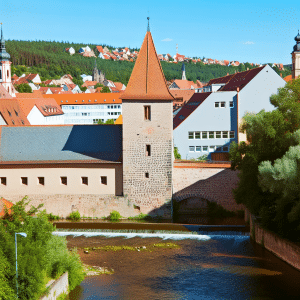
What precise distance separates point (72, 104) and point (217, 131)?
65.3 metres

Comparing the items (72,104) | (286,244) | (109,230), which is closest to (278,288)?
(286,244)

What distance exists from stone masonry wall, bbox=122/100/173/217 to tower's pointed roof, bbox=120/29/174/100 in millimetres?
931

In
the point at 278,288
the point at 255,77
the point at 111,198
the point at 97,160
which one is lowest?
the point at 278,288

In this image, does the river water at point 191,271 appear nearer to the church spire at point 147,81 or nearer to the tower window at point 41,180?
the tower window at point 41,180

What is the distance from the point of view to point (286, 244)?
2569 cm

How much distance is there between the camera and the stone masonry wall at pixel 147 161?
3519 cm

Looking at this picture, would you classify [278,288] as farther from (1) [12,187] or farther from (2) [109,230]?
(1) [12,187]

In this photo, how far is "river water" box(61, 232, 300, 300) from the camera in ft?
73.5

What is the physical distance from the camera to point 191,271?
25344 millimetres

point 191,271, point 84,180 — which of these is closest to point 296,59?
point 84,180

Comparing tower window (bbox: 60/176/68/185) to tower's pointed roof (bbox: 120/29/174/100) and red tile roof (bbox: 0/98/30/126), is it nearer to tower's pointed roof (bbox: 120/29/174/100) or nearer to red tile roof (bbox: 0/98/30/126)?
tower's pointed roof (bbox: 120/29/174/100)

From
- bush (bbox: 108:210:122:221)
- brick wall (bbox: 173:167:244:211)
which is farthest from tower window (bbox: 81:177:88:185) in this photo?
brick wall (bbox: 173:167:244:211)

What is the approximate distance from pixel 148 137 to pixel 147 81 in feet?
12.2

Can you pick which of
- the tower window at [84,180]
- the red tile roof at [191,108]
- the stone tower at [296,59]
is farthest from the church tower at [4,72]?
the tower window at [84,180]
